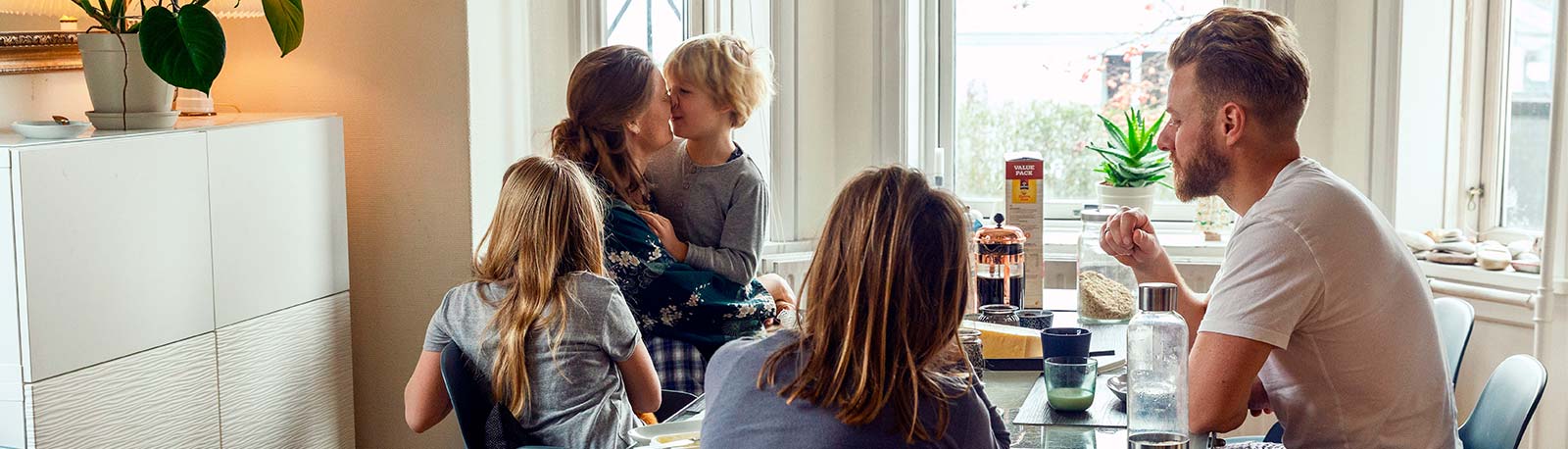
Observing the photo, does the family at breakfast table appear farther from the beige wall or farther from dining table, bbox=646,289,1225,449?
the beige wall

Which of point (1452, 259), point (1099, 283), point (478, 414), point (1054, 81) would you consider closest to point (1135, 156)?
point (1054, 81)

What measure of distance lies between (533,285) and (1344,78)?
2703mm

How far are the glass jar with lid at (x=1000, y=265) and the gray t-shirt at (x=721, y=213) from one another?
0.47 metres

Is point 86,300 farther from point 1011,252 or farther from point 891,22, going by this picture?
point 891,22

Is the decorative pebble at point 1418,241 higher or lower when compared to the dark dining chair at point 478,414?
higher

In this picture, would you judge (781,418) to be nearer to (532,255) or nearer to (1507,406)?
(532,255)

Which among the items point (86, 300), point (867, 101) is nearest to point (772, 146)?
point (867, 101)

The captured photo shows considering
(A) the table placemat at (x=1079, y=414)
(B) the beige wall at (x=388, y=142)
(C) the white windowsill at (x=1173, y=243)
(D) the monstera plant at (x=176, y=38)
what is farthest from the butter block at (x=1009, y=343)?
(C) the white windowsill at (x=1173, y=243)

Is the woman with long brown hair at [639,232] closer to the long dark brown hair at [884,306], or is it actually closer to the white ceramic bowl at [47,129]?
the white ceramic bowl at [47,129]

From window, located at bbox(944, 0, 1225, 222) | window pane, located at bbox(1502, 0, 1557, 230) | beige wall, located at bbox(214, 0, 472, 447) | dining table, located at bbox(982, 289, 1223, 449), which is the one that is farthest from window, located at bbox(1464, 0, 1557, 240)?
beige wall, located at bbox(214, 0, 472, 447)

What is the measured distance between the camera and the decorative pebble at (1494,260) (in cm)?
330

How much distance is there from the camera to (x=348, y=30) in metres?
3.06

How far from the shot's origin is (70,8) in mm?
2689

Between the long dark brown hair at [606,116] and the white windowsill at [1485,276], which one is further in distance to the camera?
the white windowsill at [1485,276]
